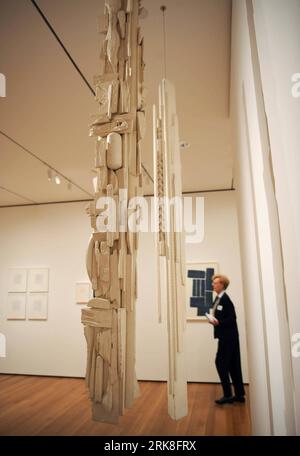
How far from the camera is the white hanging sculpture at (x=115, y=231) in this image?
2.41 feet

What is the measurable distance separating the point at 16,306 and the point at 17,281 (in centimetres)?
44

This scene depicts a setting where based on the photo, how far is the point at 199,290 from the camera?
15.7 feet

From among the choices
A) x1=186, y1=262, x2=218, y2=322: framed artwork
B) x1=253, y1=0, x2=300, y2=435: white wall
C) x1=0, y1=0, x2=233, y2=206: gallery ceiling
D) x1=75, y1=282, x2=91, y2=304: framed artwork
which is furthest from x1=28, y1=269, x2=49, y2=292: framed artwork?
x1=253, y1=0, x2=300, y2=435: white wall

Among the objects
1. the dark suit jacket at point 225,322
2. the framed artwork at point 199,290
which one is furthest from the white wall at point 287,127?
the framed artwork at point 199,290

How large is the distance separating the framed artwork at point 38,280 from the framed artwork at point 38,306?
0.11 metres

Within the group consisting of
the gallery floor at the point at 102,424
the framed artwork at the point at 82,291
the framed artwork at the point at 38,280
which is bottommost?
the gallery floor at the point at 102,424

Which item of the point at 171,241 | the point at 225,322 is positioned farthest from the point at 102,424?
the point at 171,241

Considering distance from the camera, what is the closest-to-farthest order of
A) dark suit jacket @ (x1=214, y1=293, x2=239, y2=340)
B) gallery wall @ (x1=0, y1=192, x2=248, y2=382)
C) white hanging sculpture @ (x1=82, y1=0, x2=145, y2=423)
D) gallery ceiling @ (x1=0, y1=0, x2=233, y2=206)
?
white hanging sculpture @ (x1=82, y1=0, x2=145, y2=423) → gallery ceiling @ (x1=0, y1=0, x2=233, y2=206) → dark suit jacket @ (x1=214, y1=293, x2=239, y2=340) → gallery wall @ (x1=0, y1=192, x2=248, y2=382)

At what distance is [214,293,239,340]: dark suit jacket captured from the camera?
3508 mm

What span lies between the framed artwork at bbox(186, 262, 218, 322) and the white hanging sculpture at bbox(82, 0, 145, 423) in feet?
13.4

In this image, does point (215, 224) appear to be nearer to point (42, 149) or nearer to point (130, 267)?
point (42, 149)

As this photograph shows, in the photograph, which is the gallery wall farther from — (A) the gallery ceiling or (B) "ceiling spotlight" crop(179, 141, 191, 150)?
(B) "ceiling spotlight" crop(179, 141, 191, 150)

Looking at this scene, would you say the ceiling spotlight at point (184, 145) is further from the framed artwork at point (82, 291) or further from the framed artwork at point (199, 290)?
the framed artwork at point (82, 291)
